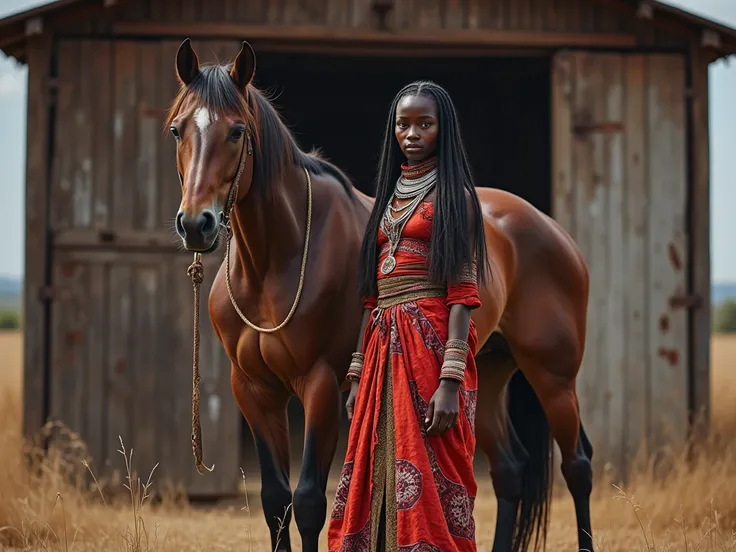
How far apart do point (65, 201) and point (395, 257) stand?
14.6ft

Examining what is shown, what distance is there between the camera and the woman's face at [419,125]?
3410 mm

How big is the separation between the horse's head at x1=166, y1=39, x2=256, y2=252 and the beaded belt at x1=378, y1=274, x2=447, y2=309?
0.63m

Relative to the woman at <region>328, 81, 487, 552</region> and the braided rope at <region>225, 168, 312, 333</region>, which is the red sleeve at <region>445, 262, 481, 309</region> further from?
the braided rope at <region>225, 168, 312, 333</region>

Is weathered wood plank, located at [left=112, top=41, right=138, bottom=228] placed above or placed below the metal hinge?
above

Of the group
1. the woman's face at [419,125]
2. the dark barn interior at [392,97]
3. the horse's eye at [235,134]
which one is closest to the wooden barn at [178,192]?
the dark barn interior at [392,97]

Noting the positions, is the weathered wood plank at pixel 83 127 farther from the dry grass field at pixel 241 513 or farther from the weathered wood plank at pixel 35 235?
the dry grass field at pixel 241 513

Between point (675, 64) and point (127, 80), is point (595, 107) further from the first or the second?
point (127, 80)

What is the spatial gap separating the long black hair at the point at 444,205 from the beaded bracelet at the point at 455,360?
0.22 m

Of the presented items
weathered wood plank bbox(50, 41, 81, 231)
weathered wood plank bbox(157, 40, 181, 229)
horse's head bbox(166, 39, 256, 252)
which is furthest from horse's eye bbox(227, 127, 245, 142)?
weathered wood plank bbox(50, 41, 81, 231)

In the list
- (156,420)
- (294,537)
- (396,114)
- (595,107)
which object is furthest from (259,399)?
(595,107)

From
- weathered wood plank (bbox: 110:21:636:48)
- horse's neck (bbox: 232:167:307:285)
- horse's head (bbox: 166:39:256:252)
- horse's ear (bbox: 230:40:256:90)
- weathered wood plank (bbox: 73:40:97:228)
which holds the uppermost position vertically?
weathered wood plank (bbox: 110:21:636:48)

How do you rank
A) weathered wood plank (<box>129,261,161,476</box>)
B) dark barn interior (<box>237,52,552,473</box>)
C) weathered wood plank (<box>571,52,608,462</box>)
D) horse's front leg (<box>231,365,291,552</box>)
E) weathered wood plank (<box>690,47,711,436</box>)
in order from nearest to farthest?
1. horse's front leg (<box>231,365,291,552</box>)
2. weathered wood plank (<box>129,261,161,476</box>)
3. weathered wood plank (<box>571,52,608,462</box>)
4. weathered wood plank (<box>690,47,711,436</box>)
5. dark barn interior (<box>237,52,552,473</box>)

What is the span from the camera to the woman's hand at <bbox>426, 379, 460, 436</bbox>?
3203 millimetres

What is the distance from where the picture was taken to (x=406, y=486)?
128 inches
